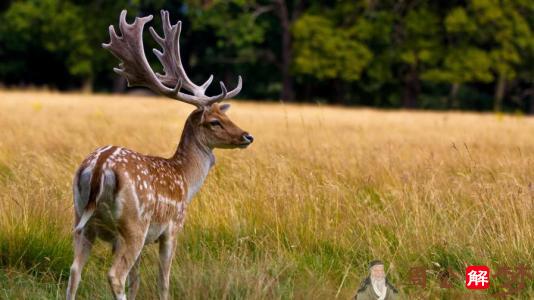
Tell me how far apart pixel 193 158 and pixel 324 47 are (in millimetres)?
26440

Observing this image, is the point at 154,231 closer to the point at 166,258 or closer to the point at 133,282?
the point at 166,258

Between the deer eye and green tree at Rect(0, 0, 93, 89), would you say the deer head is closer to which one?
the deer eye

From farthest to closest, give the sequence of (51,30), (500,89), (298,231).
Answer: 1. (500,89)
2. (51,30)
3. (298,231)

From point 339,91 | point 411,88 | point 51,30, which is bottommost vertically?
point 339,91

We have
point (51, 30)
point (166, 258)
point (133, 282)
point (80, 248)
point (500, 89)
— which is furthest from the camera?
point (500, 89)

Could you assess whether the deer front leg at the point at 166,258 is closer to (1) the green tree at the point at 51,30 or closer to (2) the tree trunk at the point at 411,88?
(2) the tree trunk at the point at 411,88

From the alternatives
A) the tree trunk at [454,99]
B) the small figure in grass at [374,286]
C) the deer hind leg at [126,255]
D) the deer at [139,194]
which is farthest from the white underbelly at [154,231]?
the tree trunk at [454,99]

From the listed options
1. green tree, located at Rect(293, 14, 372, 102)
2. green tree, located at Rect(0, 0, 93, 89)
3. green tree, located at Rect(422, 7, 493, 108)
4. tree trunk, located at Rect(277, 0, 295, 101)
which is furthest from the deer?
green tree, located at Rect(0, 0, 93, 89)

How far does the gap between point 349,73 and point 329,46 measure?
4.26 ft

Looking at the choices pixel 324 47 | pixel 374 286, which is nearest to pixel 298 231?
pixel 374 286

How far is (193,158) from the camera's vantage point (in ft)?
15.3

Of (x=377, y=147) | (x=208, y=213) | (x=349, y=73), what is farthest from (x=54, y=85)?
(x=208, y=213)

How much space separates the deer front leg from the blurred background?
87.2ft

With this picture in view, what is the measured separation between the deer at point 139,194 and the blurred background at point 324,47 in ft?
85.4
